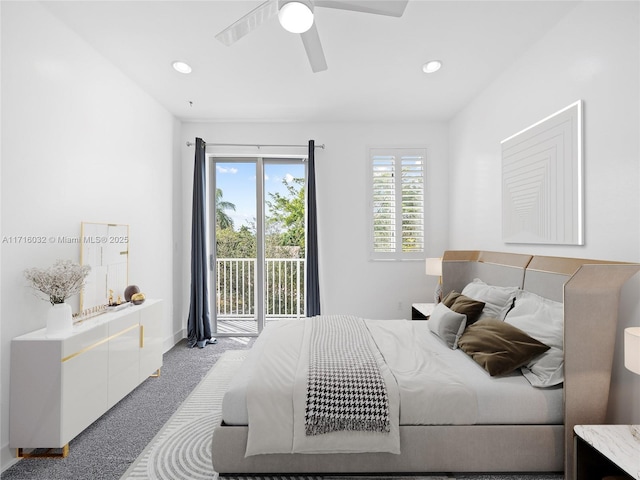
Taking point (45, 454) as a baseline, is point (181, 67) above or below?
above

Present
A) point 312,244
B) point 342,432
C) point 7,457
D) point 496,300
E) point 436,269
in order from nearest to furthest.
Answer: point 342,432 < point 7,457 < point 496,300 < point 436,269 < point 312,244

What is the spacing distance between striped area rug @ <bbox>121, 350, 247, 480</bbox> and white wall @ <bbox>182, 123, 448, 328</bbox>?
6.14 ft

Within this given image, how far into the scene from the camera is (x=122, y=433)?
2.19m

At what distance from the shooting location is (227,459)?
1690 millimetres

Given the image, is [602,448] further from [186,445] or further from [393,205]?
[393,205]

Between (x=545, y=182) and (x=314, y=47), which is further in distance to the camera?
(x=545, y=182)

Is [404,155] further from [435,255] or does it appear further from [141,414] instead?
[141,414]

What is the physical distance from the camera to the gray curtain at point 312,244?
4.08 meters

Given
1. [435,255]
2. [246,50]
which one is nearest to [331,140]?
[246,50]

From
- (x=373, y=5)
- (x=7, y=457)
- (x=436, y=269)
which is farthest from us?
(x=436, y=269)

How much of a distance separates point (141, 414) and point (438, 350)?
2259 millimetres

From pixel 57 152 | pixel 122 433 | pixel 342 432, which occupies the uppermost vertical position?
pixel 57 152

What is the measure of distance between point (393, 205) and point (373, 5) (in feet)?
8.82

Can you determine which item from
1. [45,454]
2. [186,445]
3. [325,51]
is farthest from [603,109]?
[45,454]
